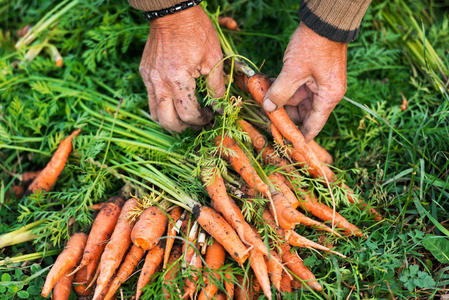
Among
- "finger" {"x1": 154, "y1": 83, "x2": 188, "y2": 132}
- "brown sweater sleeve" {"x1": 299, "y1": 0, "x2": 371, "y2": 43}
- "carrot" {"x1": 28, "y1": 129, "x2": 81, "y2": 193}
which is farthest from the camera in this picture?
"carrot" {"x1": 28, "y1": 129, "x2": 81, "y2": 193}

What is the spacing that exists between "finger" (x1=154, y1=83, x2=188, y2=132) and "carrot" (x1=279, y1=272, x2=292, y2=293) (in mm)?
1019

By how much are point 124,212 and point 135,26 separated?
1.32m

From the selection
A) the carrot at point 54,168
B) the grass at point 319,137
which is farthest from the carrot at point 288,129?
the carrot at point 54,168

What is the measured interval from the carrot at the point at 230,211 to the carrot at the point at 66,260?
0.82 metres

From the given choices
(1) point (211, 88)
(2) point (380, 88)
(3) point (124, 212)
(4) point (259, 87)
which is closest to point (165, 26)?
(1) point (211, 88)

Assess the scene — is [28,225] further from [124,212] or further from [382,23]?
[382,23]

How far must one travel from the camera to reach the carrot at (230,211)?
177 cm

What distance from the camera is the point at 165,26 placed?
1.76 metres

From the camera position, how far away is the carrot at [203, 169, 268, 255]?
5.81ft

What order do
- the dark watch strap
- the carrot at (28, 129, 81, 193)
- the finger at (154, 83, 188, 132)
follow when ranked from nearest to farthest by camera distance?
the dark watch strap
the finger at (154, 83, 188, 132)
the carrot at (28, 129, 81, 193)

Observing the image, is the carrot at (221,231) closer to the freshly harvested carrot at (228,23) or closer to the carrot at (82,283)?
the carrot at (82,283)

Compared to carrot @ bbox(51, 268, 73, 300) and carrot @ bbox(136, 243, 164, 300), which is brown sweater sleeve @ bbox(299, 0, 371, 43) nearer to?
carrot @ bbox(136, 243, 164, 300)

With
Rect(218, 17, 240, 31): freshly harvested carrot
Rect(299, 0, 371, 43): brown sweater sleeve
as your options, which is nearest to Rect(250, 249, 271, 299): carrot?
Rect(299, 0, 371, 43): brown sweater sleeve

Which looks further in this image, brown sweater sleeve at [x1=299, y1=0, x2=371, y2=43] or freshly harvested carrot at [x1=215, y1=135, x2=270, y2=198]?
freshly harvested carrot at [x1=215, y1=135, x2=270, y2=198]
